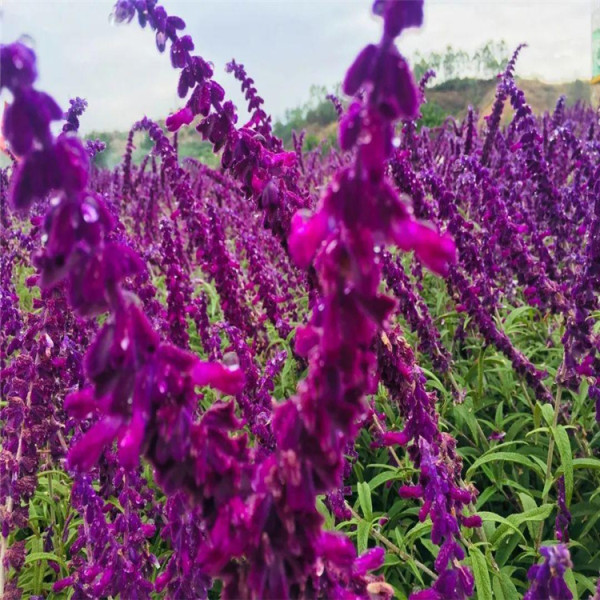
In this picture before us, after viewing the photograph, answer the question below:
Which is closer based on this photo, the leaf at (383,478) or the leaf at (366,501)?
the leaf at (366,501)

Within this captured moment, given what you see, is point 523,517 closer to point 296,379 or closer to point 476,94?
point 296,379

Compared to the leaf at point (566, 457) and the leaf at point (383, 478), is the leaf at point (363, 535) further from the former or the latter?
the leaf at point (566, 457)

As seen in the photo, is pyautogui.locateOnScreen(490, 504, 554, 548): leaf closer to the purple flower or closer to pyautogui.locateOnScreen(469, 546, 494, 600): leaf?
pyautogui.locateOnScreen(469, 546, 494, 600): leaf

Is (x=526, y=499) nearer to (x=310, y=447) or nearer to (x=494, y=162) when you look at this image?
(x=310, y=447)

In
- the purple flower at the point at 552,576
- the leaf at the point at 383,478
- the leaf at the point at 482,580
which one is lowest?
the leaf at the point at 482,580

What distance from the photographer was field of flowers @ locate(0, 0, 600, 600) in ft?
3.09

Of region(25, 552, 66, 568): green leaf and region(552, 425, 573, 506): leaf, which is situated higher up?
region(552, 425, 573, 506): leaf

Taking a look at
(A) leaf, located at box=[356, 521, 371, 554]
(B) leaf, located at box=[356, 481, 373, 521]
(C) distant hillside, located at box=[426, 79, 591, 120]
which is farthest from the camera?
(C) distant hillside, located at box=[426, 79, 591, 120]

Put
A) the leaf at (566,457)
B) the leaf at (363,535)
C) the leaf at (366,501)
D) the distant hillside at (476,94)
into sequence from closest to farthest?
1. the leaf at (363,535)
2. the leaf at (566,457)
3. the leaf at (366,501)
4. the distant hillside at (476,94)

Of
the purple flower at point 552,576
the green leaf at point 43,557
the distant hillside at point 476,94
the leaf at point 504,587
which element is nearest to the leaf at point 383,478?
the leaf at point 504,587

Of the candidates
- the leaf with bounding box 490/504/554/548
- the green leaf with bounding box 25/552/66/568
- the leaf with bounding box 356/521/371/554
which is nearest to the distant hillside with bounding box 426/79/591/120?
the leaf with bounding box 490/504/554/548

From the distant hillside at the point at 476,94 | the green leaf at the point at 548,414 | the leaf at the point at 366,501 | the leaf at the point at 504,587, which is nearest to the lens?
the leaf at the point at 504,587

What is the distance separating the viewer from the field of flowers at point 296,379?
94cm

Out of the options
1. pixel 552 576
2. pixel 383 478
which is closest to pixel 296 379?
pixel 383 478
